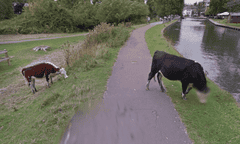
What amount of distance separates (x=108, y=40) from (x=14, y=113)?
12.1m

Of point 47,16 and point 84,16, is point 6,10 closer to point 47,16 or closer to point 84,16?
point 47,16

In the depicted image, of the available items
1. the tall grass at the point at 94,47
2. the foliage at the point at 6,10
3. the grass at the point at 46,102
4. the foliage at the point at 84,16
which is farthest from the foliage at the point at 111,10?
the grass at the point at 46,102

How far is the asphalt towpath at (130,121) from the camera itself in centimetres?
373

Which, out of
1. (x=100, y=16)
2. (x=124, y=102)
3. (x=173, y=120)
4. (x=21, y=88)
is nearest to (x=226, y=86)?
(x=173, y=120)

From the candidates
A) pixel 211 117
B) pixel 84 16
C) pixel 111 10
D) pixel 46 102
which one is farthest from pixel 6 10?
pixel 211 117

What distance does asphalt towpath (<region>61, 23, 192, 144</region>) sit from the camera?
3.73 metres

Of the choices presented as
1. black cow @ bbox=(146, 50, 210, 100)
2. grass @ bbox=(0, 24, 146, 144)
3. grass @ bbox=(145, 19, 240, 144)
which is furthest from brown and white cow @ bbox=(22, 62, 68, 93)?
grass @ bbox=(145, 19, 240, 144)

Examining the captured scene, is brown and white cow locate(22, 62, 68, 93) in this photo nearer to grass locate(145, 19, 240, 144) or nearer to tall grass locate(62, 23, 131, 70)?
tall grass locate(62, 23, 131, 70)

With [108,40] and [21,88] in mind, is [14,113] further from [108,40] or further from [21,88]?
[108,40]

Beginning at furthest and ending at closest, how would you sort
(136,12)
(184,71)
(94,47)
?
(136,12) → (94,47) → (184,71)

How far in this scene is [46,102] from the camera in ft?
17.2

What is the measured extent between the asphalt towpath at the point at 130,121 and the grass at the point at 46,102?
449 mm

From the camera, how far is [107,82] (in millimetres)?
7008

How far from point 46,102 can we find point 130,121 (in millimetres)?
3367
